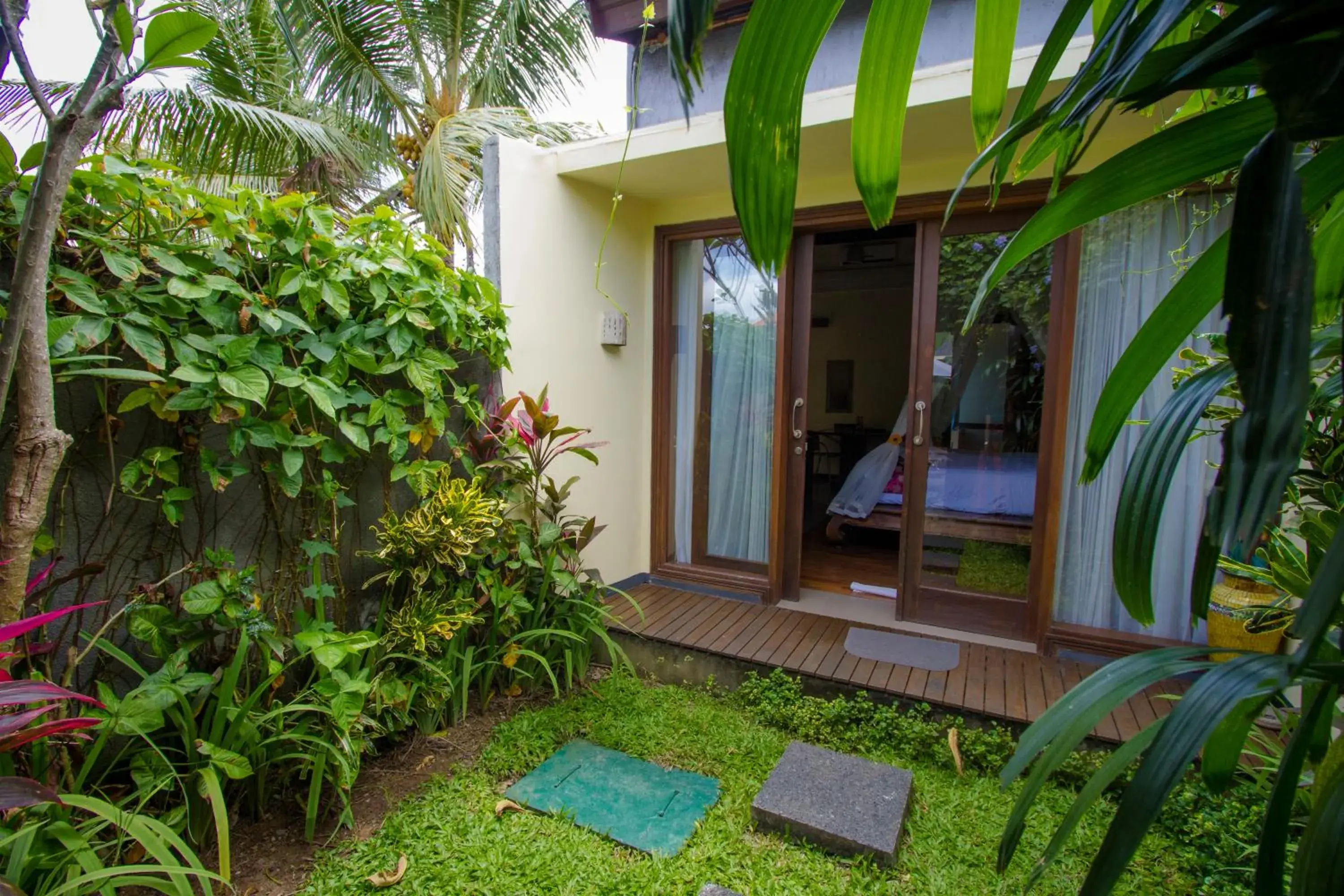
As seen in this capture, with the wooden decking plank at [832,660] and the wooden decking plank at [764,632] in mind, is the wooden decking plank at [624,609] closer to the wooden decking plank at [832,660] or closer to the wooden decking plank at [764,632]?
the wooden decking plank at [764,632]

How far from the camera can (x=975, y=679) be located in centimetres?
261

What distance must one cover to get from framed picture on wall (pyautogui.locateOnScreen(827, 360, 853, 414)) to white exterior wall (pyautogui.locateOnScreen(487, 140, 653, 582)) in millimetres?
4460

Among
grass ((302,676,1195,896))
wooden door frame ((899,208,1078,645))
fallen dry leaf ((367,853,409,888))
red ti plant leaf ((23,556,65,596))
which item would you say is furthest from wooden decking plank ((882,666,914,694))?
red ti plant leaf ((23,556,65,596))

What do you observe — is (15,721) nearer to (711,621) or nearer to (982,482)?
(711,621)

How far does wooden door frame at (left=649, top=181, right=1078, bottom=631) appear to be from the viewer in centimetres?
288

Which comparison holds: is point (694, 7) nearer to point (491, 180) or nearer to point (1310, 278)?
point (1310, 278)

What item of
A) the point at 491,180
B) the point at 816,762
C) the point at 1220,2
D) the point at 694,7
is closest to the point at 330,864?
the point at 816,762

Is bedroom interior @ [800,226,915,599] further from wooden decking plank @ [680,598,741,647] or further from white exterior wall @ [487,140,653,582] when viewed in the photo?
white exterior wall @ [487,140,653,582]

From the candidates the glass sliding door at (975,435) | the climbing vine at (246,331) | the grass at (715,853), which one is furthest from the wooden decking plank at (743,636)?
the climbing vine at (246,331)

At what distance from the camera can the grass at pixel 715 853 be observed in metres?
1.75

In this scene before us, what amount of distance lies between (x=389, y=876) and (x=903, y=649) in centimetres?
224

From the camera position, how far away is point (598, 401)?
354 cm

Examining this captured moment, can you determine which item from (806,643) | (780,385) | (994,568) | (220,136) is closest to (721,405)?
(780,385)

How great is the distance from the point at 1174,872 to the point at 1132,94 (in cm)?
233
